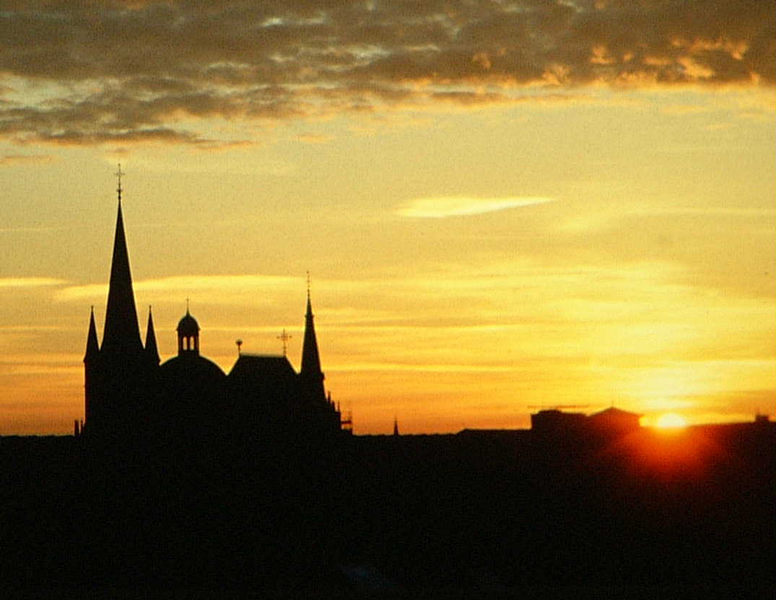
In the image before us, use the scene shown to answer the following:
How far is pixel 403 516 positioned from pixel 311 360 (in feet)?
301

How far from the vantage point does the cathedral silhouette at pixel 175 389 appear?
14638 centimetres

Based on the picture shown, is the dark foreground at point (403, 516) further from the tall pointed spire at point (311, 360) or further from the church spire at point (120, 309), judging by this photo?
the tall pointed spire at point (311, 360)

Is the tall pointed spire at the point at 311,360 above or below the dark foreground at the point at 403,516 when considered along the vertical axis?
above

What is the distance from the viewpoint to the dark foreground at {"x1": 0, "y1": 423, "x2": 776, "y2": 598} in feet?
226

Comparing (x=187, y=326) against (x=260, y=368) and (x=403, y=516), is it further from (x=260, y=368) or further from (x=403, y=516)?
(x=403, y=516)

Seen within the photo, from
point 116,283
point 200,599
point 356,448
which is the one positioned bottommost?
point 200,599

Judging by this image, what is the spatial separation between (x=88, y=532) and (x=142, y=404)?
200ft

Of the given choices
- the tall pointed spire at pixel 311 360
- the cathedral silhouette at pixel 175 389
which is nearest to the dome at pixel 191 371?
the cathedral silhouette at pixel 175 389

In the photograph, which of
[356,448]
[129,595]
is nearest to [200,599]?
[129,595]

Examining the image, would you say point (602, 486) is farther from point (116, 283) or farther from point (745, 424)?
point (116, 283)

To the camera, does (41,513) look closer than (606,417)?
Yes

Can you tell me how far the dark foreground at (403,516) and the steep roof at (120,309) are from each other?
2290 centimetres

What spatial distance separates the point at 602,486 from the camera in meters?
93.4

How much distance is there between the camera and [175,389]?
153250mm
